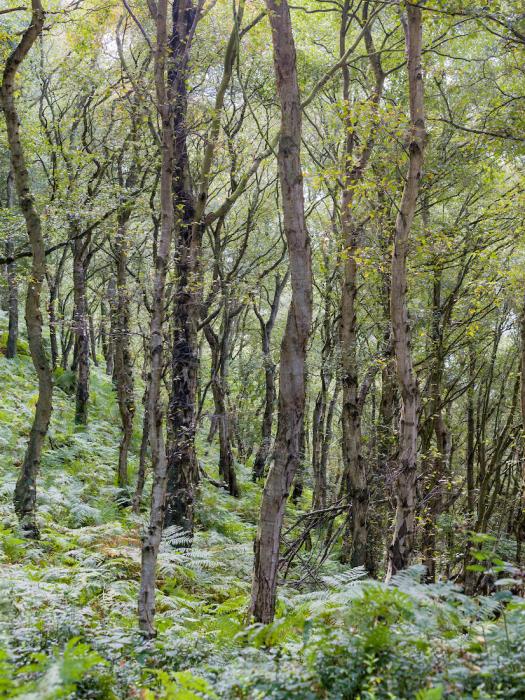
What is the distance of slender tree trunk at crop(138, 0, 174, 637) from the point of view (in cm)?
581

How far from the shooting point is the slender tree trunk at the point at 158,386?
5812 mm

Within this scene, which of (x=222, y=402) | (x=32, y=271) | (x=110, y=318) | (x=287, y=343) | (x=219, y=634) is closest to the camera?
(x=219, y=634)

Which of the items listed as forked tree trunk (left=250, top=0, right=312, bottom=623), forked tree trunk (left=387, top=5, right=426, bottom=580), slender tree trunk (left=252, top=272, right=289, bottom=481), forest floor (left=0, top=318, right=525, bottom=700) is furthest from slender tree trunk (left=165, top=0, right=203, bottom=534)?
slender tree trunk (left=252, top=272, right=289, bottom=481)

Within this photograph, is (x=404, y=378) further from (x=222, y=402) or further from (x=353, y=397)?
(x=222, y=402)

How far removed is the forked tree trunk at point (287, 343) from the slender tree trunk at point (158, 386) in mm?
1014

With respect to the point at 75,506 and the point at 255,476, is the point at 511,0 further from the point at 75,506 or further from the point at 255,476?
the point at 255,476

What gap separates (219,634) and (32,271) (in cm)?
616

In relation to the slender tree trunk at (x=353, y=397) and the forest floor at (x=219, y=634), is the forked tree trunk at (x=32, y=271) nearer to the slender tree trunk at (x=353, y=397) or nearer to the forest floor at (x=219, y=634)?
the forest floor at (x=219, y=634)

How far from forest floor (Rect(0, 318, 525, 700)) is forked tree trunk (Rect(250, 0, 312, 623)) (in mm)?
570

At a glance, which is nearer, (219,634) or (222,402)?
(219,634)

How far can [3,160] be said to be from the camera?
2105 cm

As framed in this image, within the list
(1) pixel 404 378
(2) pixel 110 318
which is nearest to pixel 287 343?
(1) pixel 404 378

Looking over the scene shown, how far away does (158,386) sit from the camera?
6418 mm

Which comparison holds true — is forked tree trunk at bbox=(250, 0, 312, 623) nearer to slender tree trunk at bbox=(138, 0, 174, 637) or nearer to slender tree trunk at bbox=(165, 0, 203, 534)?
slender tree trunk at bbox=(138, 0, 174, 637)
